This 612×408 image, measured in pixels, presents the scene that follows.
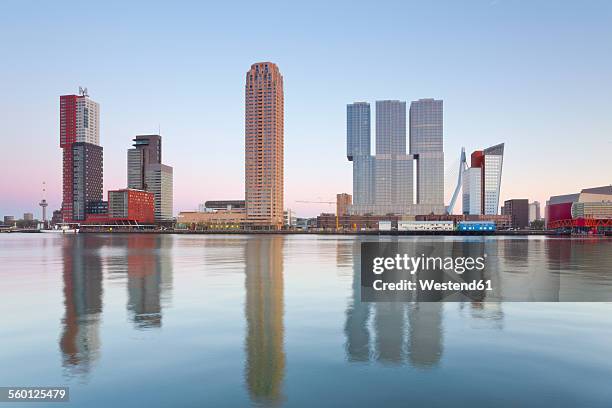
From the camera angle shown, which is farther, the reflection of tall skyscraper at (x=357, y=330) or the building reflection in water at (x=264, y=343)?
the reflection of tall skyscraper at (x=357, y=330)

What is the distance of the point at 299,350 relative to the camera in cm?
1808

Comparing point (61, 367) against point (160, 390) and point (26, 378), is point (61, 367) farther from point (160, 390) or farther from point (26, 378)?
point (160, 390)

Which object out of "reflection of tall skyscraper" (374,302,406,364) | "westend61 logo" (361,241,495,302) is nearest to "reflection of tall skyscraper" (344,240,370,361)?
"reflection of tall skyscraper" (374,302,406,364)

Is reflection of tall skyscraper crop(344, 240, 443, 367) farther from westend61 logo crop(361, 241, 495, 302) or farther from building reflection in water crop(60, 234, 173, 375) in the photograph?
building reflection in water crop(60, 234, 173, 375)

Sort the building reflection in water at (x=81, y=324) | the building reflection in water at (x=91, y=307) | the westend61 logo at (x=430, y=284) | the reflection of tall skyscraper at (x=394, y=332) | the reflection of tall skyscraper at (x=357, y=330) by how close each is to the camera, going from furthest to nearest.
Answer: the westend61 logo at (x=430, y=284), the reflection of tall skyscraper at (x=357, y=330), the building reflection in water at (x=91, y=307), the reflection of tall skyscraper at (x=394, y=332), the building reflection in water at (x=81, y=324)

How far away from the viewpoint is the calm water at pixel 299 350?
13.7 meters

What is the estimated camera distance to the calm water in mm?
13656

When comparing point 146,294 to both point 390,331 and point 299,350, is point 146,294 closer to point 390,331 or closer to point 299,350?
point 299,350

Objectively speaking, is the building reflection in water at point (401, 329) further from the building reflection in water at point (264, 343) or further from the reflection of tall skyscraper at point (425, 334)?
the building reflection in water at point (264, 343)

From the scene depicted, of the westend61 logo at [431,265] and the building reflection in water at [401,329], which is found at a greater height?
the building reflection in water at [401,329]

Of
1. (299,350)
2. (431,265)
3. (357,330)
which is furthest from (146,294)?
(431,265)

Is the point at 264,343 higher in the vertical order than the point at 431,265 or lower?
higher

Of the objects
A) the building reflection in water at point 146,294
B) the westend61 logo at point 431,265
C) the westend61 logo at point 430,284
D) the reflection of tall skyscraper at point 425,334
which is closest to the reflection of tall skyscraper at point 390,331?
the reflection of tall skyscraper at point 425,334

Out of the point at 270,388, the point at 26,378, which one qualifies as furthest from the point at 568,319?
the point at 26,378
